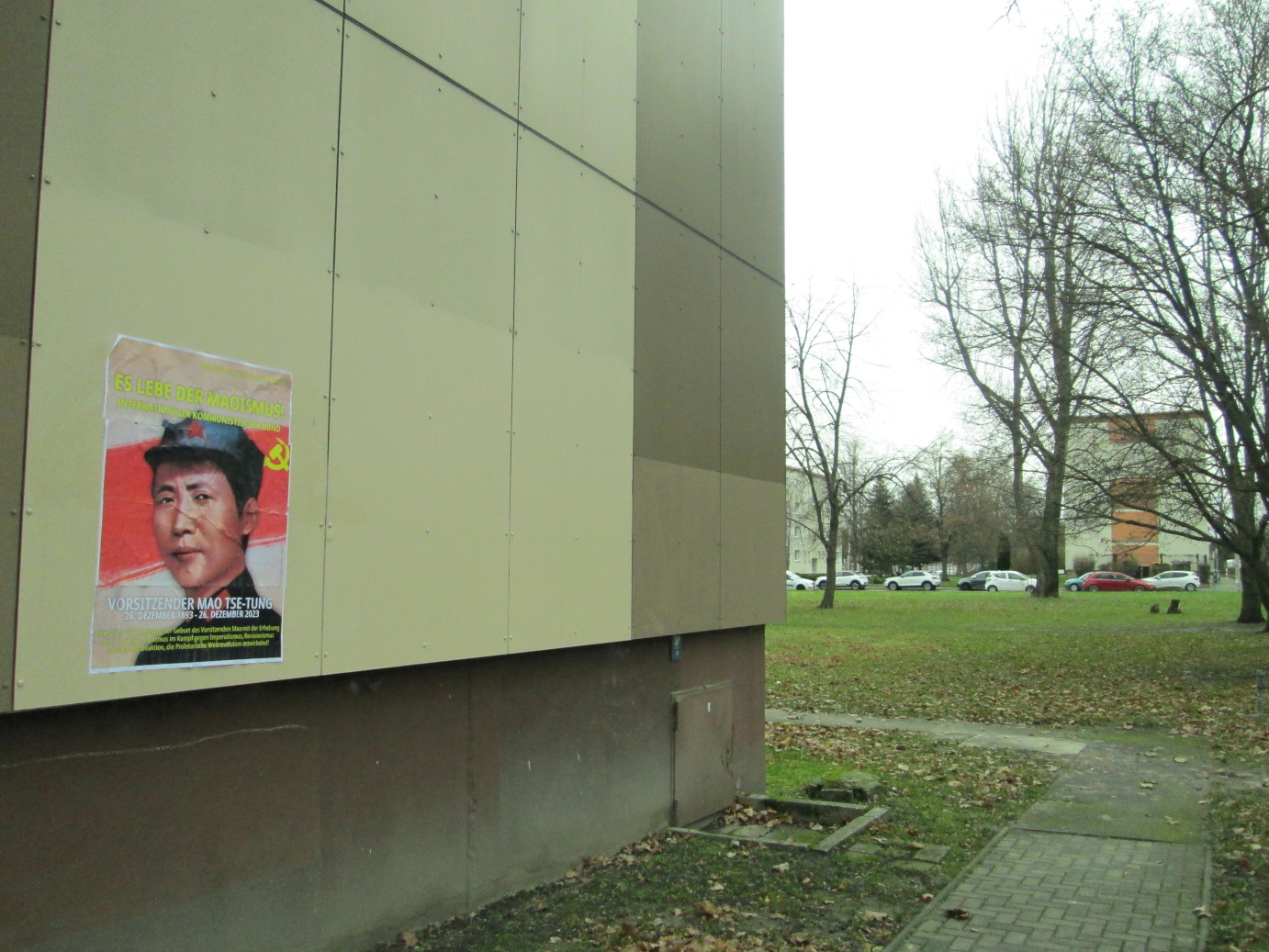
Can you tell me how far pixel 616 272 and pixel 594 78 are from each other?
1298 millimetres

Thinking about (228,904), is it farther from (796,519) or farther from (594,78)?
(796,519)

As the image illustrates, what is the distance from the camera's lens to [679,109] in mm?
8047

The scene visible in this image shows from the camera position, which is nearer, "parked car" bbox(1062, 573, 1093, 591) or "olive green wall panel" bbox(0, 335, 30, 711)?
"olive green wall panel" bbox(0, 335, 30, 711)

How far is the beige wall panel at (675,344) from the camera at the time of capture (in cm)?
745

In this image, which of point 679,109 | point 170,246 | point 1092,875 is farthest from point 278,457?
point 1092,875

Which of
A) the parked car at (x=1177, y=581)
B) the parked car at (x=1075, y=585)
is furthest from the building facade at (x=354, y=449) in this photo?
the parked car at (x=1177, y=581)

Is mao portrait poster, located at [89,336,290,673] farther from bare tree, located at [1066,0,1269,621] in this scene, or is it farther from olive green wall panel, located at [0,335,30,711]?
bare tree, located at [1066,0,1269,621]

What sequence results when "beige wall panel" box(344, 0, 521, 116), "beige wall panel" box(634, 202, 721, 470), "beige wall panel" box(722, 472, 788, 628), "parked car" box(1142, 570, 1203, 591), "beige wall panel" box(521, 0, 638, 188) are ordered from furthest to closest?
"parked car" box(1142, 570, 1203, 591)
"beige wall panel" box(722, 472, 788, 628)
"beige wall panel" box(634, 202, 721, 470)
"beige wall panel" box(521, 0, 638, 188)
"beige wall panel" box(344, 0, 521, 116)

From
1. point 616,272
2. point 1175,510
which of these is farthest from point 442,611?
point 1175,510

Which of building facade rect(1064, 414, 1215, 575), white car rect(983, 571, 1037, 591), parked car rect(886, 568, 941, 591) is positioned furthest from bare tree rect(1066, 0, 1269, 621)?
parked car rect(886, 568, 941, 591)

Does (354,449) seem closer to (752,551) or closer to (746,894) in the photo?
(746,894)

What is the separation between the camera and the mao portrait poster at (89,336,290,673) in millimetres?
3793

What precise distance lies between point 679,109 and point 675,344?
186cm

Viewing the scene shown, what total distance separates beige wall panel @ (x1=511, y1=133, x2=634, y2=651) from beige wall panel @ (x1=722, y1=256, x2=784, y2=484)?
158 cm
